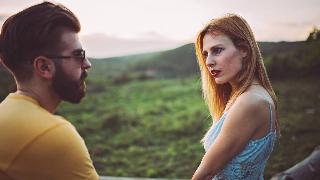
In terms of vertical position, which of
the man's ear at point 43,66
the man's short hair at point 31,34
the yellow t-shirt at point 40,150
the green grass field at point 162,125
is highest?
the man's short hair at point 31,34

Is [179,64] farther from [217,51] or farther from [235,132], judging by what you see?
[235,132]

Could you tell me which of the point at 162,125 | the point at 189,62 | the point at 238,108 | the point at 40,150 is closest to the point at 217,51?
the point at 238,108

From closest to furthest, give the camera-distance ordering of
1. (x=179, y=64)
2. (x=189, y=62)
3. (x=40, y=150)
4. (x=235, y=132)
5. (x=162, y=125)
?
(x=40, y=150), (x=235, y=132), (x=162, y=125), (x=189, y=62), (x=179, y=64)

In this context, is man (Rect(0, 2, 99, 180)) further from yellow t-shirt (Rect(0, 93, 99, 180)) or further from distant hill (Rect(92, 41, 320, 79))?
distant hill (Rect(92, 41, 320, 79))

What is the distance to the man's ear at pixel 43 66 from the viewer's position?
1581 millimetres

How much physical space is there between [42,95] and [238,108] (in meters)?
0.89

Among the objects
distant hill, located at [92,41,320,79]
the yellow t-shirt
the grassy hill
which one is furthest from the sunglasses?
distant hill, located at [92,41,320,79]

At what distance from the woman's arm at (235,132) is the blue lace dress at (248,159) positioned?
4 centimetres

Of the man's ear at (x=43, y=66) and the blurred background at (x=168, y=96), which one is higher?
the man's ear at (x=43, y=66)

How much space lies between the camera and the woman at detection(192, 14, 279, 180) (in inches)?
80.6

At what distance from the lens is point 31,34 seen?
1526 mm

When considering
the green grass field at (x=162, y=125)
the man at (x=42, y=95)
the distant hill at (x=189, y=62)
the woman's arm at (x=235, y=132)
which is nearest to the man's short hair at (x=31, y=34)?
the man at (x=42, y=95)

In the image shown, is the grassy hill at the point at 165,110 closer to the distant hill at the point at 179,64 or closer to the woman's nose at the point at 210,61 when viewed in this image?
the distant hill at the point at 179,64

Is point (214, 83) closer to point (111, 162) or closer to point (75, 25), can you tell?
point (75, 25)
